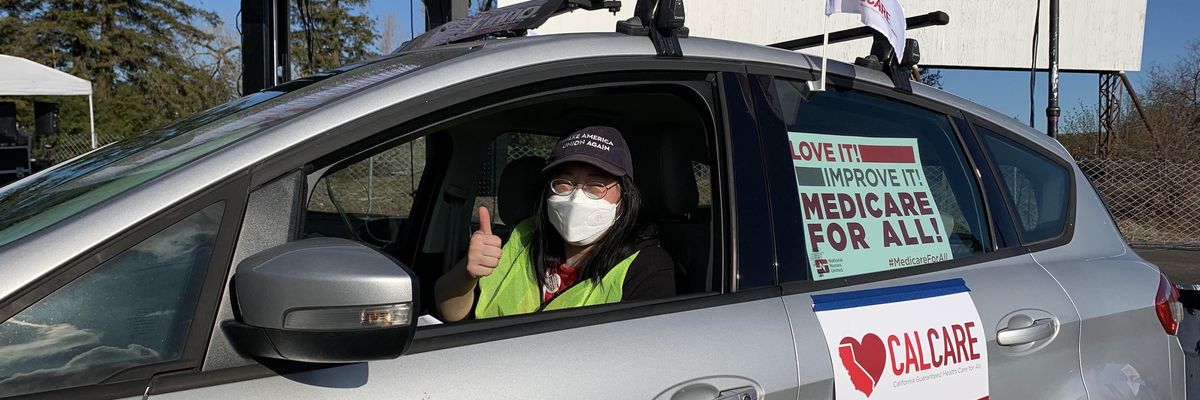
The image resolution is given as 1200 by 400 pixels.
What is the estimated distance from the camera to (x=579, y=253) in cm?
244

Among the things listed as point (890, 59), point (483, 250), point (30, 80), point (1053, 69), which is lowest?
point (483, 250)

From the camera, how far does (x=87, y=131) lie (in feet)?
81.8

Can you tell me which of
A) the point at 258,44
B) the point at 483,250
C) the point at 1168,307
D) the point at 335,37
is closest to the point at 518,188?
the point at 483,250

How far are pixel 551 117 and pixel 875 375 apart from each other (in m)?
1.36

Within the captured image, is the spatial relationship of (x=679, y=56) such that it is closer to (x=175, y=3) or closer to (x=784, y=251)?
(x=784, y=251)

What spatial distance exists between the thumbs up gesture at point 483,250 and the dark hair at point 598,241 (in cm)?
33

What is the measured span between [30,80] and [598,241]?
13.1 metres

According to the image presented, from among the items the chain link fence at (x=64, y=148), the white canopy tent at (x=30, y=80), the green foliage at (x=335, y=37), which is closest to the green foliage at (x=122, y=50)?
the green foliage at (x=335, y=37)

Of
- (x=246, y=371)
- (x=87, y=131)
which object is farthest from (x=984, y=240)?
(x=87, y=131)

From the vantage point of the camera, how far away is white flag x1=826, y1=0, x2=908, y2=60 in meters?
2.45

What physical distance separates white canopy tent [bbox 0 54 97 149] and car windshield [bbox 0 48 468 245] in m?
12.5

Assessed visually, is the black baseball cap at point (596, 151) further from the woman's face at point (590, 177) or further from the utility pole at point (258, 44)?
the utility pole at point (258, 44)

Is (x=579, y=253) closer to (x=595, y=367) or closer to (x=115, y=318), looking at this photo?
(x=595, y=367)

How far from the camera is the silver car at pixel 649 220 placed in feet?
4.35
